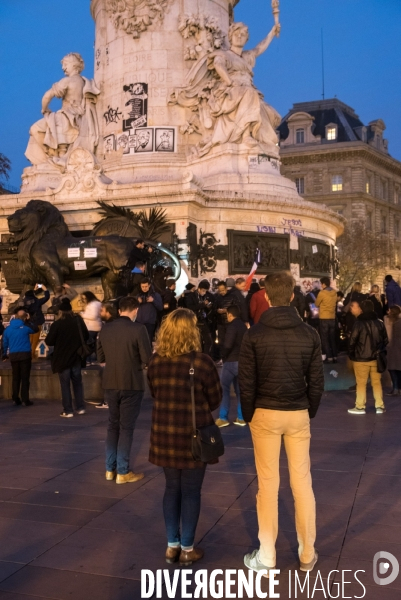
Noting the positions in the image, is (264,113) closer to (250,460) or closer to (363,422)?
(363,422)

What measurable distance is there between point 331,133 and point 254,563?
6424 centimetres

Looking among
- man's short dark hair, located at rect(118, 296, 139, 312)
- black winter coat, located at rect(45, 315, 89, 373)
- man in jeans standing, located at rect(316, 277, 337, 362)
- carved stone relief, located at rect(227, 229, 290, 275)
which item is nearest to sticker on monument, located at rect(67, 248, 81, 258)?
carved stone relief, located at rect(227, 229, 290, 275)

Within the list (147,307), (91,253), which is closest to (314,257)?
(91,253)

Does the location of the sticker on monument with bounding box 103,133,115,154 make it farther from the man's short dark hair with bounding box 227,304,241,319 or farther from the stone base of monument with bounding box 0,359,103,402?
the man's short dark hair with bounding box 227,304,241,319

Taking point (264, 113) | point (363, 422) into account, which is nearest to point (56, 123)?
point (264, 113)

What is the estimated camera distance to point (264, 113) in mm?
21828

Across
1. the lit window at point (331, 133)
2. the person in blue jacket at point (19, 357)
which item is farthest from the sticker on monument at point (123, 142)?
the lit window at point (331, 133)

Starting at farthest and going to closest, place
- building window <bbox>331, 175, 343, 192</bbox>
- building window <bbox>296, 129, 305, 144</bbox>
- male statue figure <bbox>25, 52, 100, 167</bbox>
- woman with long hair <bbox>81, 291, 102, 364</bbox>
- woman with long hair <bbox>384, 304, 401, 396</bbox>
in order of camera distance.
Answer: building window <bbox>296, 129, 305, 144</bbox>
building window <bbox>331, 175, 343, 192</bbox>
male statue figure <bbox>25, 52, 100, 167</bbox>
woman with long hair <bbox>384, 304, 401, 396</bbox>
woman with long hair <bbox>81, 291, 102, 364</bbox>

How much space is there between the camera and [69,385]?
9617mm

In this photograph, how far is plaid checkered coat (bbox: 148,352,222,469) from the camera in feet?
14.2

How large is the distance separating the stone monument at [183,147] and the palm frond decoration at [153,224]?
0.23 metres

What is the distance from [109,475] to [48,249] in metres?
10.1

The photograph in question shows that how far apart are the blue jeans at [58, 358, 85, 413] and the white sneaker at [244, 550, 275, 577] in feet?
19.0

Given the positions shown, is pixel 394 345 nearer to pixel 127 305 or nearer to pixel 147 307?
pixel 147 307
